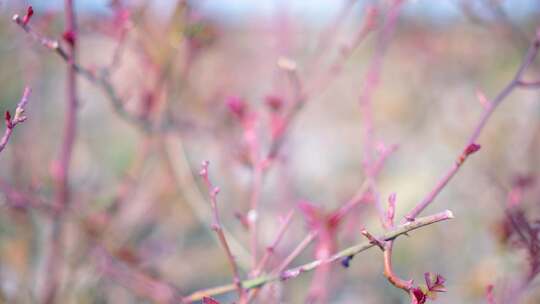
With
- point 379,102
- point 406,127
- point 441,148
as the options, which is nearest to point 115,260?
point 441,148

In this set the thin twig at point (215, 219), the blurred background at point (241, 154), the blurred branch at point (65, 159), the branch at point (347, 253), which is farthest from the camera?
the blurred background at point (241, 154)

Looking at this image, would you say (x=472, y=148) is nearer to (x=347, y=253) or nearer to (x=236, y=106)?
(x=347, y=253)

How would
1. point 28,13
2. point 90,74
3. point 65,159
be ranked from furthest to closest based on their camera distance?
point 65,159 < point 90,74 < point 28,13

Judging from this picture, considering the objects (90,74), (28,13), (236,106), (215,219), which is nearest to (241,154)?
Answer: (236,106)

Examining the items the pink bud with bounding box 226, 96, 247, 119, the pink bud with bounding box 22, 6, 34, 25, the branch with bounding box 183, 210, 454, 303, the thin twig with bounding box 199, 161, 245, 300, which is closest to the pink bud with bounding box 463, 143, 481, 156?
the branch with bounding box 183, 210, 454, 303

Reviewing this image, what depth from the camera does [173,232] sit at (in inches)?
130

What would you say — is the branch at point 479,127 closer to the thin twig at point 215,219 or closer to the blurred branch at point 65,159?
the thin twig at point 215,219

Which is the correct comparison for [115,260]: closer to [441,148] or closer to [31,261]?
[31,261]

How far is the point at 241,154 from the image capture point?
1.74 meters

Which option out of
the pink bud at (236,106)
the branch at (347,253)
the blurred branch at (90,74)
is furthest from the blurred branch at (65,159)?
the branch at (347,253)

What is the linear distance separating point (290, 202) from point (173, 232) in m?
1.12

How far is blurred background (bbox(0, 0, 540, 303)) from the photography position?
6.26 feet

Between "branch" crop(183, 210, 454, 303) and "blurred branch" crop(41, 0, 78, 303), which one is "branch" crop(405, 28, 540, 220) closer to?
"branch" crop(183, 210, 454, 303)

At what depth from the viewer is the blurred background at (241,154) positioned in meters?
1.91
